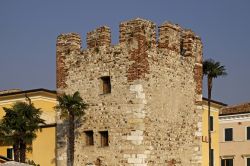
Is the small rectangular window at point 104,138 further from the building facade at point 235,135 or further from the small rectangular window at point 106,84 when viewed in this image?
the building facade at point 235,135

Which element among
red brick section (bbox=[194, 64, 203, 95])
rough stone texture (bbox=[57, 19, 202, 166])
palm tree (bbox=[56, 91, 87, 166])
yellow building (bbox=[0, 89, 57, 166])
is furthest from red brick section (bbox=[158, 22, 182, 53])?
yellow building (bbox=[0, 89, 57, 166])

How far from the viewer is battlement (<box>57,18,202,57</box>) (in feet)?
97.0

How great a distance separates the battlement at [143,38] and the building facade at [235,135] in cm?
2579

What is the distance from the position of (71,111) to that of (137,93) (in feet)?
11.9

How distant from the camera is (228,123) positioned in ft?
194

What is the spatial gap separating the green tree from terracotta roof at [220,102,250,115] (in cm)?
2854

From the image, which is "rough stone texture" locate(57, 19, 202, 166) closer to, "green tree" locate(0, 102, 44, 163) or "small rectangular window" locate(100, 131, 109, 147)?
"small rectangular window" locate(100, 131, 109, 147)

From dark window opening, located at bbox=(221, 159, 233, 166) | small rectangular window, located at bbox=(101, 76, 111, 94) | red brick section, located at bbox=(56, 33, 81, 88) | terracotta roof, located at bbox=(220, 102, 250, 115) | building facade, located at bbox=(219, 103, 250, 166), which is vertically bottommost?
dark window opening, located at bbox=(221, 159, 233, 166)

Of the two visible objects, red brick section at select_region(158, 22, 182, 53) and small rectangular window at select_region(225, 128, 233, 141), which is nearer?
red brick section at select_region(158, 22, 182, 53)

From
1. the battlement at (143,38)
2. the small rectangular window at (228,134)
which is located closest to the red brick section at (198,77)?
the battlement at (143,38)

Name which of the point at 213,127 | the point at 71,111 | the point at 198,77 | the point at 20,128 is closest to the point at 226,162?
the point at 213,127

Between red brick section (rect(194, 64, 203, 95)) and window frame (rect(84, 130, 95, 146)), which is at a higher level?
red brick section (rect(194, 64, 203, 95))

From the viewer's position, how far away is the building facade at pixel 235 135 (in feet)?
190

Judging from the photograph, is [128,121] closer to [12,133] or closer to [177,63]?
[177,63]
